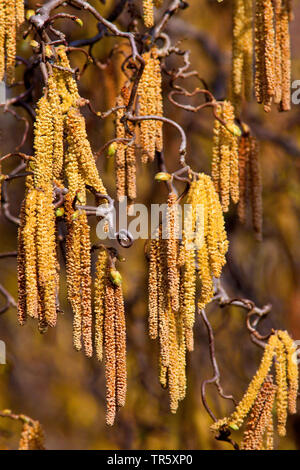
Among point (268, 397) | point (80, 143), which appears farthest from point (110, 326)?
point (268, 397)

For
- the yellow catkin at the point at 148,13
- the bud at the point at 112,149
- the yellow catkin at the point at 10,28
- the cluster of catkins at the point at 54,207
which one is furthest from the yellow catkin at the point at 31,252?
the yellow catkin at the point at 148,13

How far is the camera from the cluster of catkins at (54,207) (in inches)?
50.6

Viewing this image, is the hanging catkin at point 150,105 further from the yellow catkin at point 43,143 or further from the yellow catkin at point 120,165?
the yellow catkin at point 43,143

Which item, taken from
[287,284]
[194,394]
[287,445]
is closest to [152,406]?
[194,394]

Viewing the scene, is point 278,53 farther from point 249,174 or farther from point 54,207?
point 54,207

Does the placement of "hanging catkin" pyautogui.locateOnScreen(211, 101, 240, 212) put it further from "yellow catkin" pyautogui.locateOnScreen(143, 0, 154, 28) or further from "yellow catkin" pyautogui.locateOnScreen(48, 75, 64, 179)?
"yellow catkin" pyautogui.locateOnScreen(48, 75, 64, 179)

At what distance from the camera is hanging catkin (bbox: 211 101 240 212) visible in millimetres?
1659

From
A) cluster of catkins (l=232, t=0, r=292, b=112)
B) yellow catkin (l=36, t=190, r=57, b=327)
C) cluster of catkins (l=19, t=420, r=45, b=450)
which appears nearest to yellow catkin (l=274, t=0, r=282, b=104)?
cluster of catkins (l=232, t=0, r=292, b=112)

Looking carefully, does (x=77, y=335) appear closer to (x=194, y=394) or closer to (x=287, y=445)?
(x=194, y=394)

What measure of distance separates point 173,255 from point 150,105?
42cm

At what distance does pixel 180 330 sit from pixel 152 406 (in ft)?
6.82

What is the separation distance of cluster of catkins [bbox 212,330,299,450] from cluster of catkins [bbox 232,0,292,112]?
0.65m

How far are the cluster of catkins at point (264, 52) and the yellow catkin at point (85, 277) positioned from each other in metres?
0.60

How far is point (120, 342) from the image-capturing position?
1390 mm
